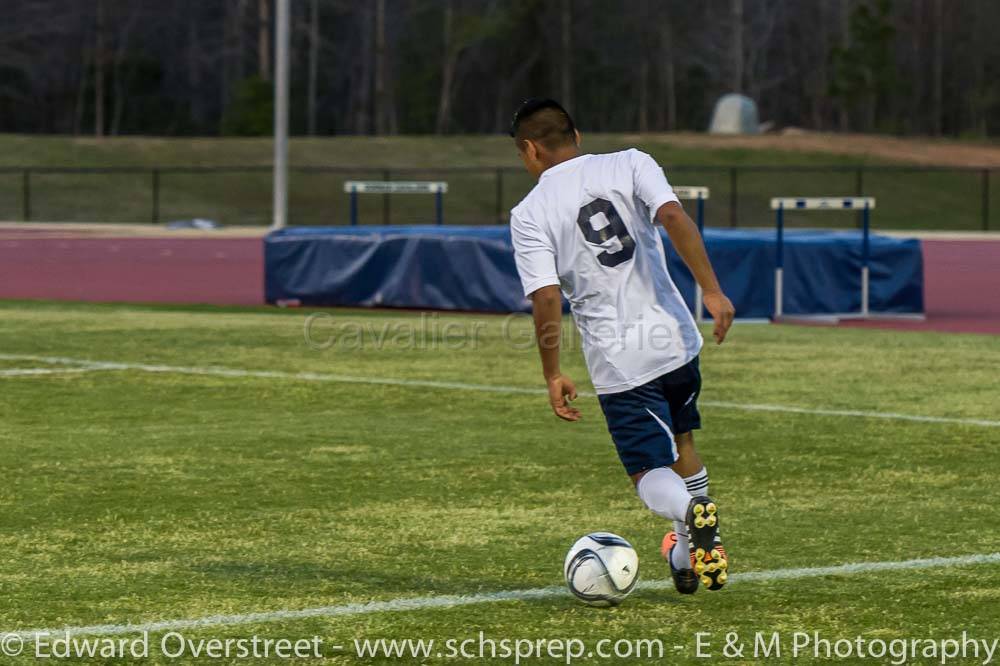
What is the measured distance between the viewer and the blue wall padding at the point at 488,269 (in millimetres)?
20984

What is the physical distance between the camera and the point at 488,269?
21812 mm

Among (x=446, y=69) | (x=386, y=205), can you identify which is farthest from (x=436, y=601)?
(x=446, y=69)

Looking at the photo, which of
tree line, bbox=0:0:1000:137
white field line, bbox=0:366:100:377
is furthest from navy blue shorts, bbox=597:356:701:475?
tree line, bbox=0:0:1000:137

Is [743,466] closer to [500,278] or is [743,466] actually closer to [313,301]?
[500,278]

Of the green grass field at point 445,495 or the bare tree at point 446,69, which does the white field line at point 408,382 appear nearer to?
the green grass field at point 445,495

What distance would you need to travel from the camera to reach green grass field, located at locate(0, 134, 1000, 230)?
194 feet

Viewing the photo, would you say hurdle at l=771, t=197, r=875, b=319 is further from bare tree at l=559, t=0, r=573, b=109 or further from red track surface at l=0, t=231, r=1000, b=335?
bare tree at l=559, t=0, r=573, b=109

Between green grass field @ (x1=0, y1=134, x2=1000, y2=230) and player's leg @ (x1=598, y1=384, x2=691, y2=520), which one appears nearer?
player's leg @ (x1=598, y1=384, x2=691, y2=520)

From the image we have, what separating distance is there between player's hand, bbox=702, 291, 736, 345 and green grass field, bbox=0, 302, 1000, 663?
3.24 feet

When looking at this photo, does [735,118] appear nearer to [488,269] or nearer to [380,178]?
[380,178]

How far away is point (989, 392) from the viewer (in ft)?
44.4

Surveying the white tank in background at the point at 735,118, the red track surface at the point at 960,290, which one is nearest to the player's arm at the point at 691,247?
the red track surface at the point at 960,290

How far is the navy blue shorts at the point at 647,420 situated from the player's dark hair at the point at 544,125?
927 mm

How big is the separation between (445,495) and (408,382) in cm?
522
